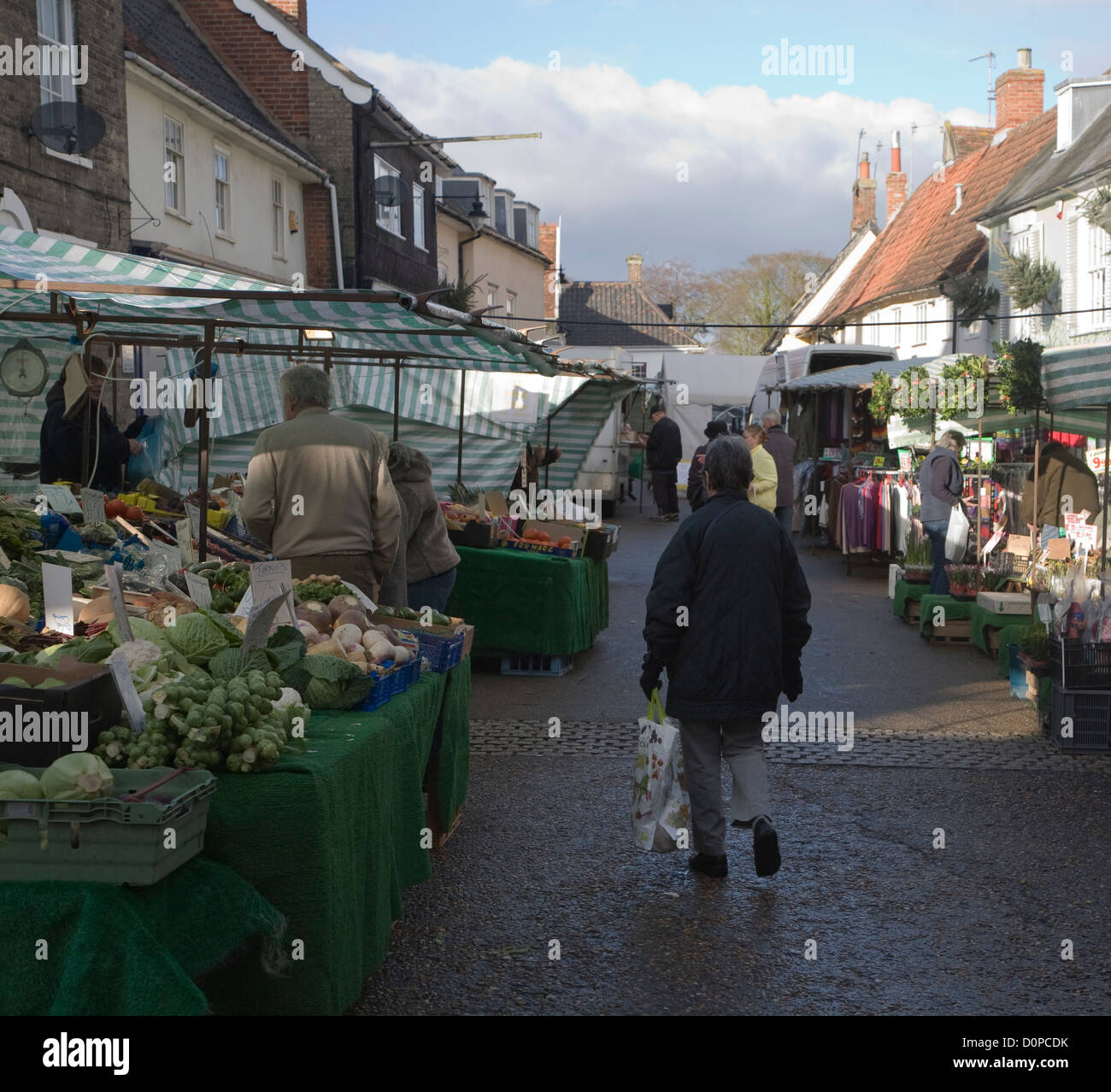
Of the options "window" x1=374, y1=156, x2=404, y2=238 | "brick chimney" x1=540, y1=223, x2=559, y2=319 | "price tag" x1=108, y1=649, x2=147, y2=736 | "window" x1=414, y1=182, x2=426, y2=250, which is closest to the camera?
"price tag" x1=108, y1=649, x2=147, y2=736

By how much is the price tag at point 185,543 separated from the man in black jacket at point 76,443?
174 cm

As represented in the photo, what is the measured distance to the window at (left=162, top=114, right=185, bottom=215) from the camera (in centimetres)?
1841

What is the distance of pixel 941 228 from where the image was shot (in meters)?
34.9

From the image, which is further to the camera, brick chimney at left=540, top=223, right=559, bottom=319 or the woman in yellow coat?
brick chimney at left=540, top=223, right=559, bottom=319

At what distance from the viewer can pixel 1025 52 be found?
107 ft

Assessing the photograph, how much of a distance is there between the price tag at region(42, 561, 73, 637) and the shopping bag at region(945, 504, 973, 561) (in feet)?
32.4

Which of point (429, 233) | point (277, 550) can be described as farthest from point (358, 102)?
point (277, 550)

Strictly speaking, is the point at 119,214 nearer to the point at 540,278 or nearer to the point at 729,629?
the point at 729,629

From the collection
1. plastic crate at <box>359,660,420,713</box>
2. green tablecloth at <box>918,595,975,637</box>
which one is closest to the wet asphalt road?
plastic crate at <box>359,660,420,713</box>

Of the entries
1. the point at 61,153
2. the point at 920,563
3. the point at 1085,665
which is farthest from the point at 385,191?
the point at 1085,665

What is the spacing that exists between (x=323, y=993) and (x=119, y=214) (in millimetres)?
13977

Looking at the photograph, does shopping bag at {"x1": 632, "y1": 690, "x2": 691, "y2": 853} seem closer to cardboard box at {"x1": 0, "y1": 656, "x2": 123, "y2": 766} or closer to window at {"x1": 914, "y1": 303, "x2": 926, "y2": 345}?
cardboard box at {"x1": 0, "y1": 656, "x2": 123, "y2": 766}

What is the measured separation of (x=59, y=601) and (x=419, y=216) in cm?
2774
